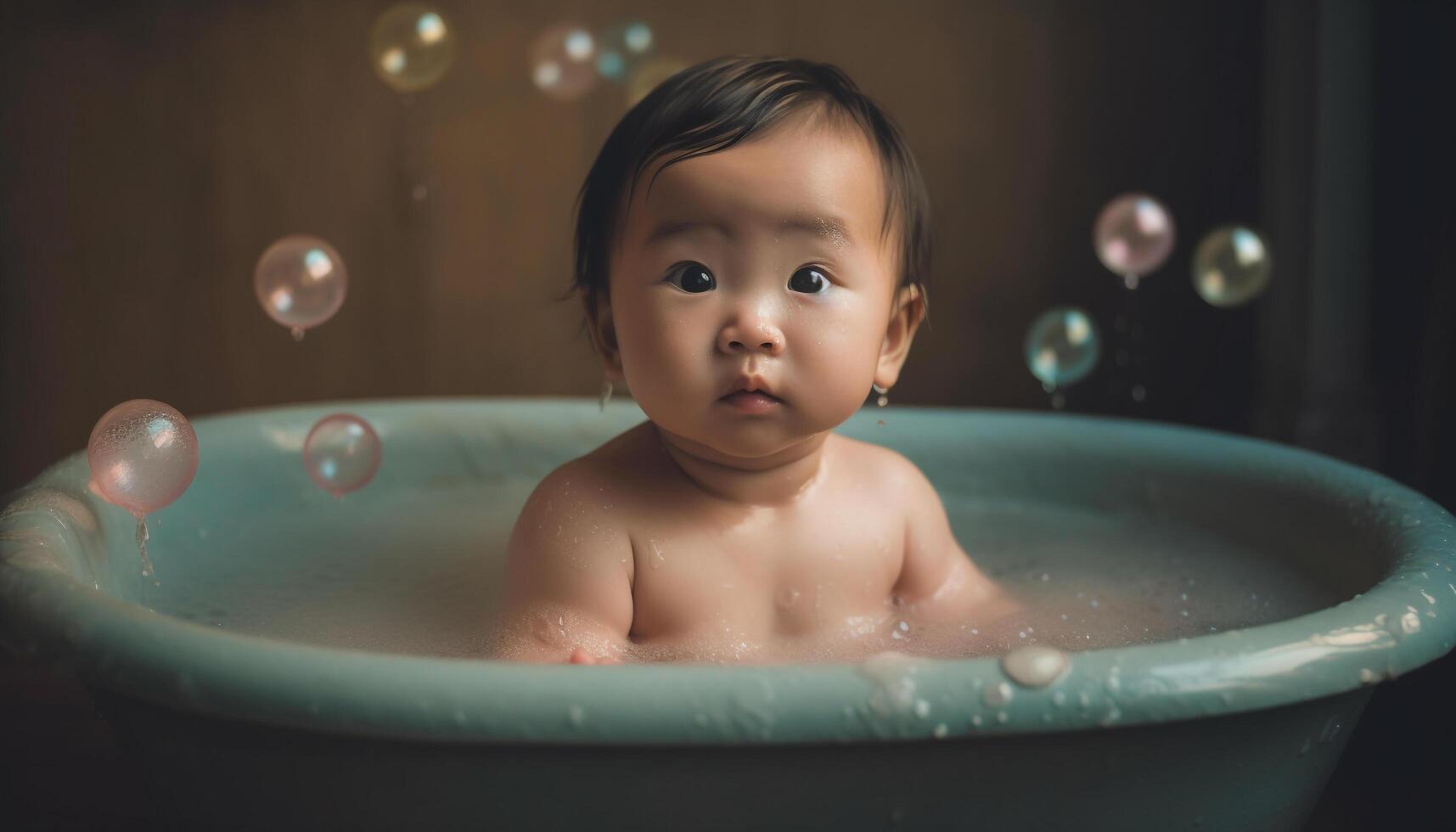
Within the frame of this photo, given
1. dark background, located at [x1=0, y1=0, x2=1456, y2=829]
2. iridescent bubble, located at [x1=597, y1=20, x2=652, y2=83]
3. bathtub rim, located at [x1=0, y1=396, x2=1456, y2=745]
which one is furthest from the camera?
dark background, located at [x1=0, y1=0, x2=1456, y2=829]

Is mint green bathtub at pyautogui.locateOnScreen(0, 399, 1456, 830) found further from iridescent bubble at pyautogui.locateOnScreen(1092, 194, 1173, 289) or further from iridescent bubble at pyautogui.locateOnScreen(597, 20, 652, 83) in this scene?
iridescent bubble at pyautogui.locateOnScreen(597, 20, 652, 83)

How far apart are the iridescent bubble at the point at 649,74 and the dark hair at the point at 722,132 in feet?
2.47

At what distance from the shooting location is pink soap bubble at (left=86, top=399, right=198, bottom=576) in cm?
113

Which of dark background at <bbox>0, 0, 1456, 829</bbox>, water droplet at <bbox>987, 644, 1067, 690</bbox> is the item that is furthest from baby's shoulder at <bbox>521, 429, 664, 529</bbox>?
dark background at <bbox>0, 0, 1456, 829</bbox>

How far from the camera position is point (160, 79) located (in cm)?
237

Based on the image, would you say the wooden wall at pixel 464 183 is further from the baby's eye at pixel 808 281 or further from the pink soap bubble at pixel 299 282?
the baby's eye at pixel 808 281

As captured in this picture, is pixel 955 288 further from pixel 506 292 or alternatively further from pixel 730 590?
pixel 730 590

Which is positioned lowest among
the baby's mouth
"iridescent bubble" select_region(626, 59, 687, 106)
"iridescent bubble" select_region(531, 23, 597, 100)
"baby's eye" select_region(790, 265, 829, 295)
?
the baby's mouth

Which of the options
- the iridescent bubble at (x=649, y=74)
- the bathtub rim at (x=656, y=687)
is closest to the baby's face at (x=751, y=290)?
the bathtub rim at (x=656, y=687)

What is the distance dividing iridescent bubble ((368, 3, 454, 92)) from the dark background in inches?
22.4

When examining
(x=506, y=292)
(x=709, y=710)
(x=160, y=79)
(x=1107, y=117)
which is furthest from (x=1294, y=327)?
(x=160, y=79)

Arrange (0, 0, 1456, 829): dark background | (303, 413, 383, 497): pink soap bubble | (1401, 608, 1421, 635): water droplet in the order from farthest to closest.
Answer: (0, 0, 1456, 829): dark background → (303, 413, 383, 497): pink soap bubble → (1401, 608, 1421, 635): water droplet

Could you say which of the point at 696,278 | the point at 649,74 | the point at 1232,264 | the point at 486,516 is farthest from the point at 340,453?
the point at 1232,264

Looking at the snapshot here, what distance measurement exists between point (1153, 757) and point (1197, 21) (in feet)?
6.33
